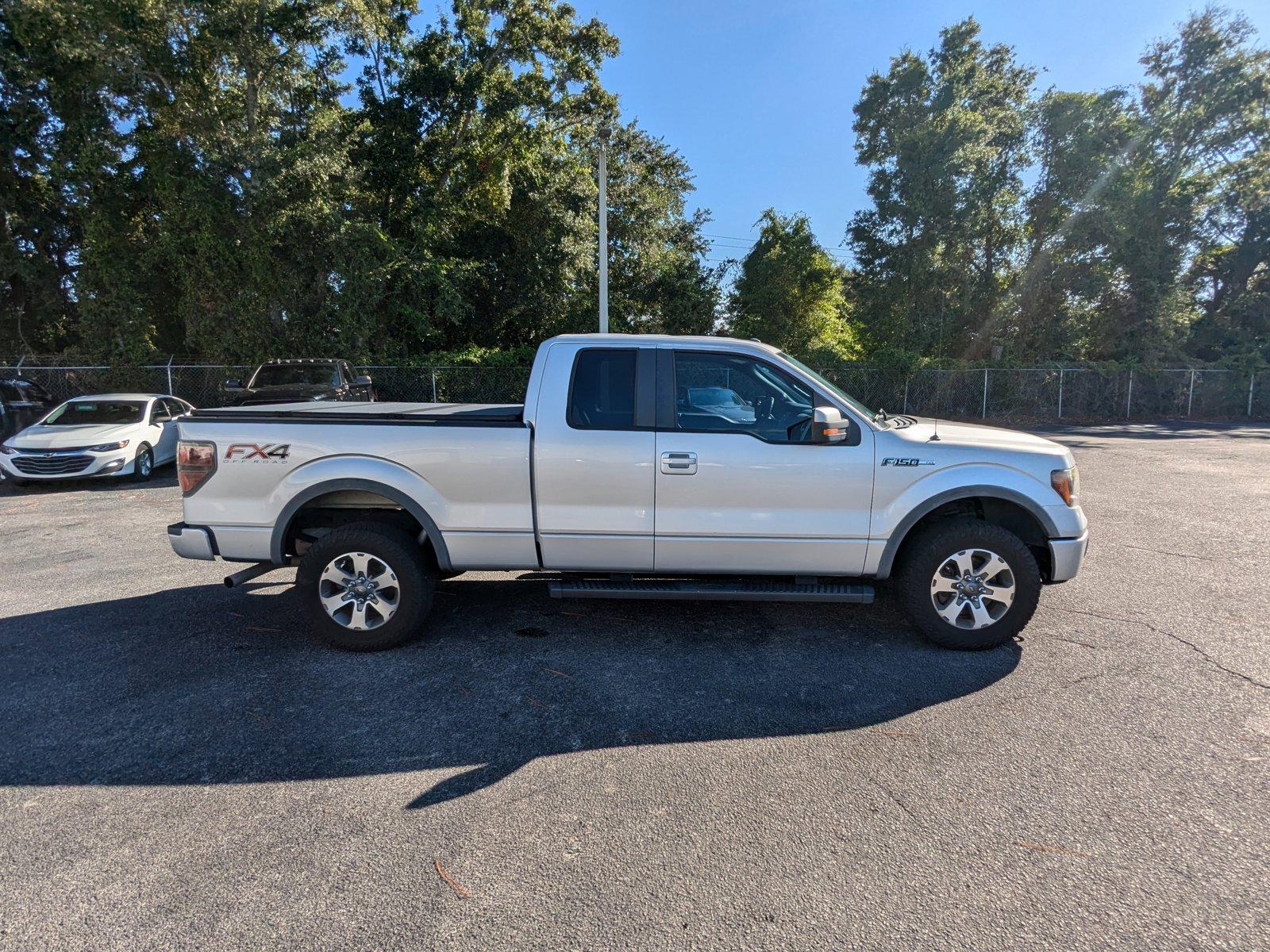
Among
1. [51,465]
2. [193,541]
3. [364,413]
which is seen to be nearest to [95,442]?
[51,465]

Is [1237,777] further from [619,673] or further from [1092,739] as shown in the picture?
[619,673]

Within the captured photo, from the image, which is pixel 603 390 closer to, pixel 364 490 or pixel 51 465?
pixel 364 490

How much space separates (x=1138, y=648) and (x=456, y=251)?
68.9 ft

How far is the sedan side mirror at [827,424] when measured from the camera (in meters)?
4.00

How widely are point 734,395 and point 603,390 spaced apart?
0.89m

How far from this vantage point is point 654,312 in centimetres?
2670

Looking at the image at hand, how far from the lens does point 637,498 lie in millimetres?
4191

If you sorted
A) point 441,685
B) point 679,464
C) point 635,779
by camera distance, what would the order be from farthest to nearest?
point 679,464 → point 441,685 → point 635,779

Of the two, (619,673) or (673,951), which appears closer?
(673,951)

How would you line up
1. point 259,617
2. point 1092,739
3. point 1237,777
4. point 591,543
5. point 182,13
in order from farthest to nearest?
1. point 182,13
2. point 259,617
3. point 591,543
4. point 1092,739
5. point 1237,777

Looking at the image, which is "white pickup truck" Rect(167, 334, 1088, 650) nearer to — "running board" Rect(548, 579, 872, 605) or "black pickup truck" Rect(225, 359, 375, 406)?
"running board" Rect(548, 579, 872, 605)

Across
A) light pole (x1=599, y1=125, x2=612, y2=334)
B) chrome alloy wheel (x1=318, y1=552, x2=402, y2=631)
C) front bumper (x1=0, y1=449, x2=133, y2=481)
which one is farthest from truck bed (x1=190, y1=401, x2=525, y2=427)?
light pole (x1=599, y1=125, x2=612, y2=334)

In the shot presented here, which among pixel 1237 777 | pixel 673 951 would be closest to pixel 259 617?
pixel 673 951

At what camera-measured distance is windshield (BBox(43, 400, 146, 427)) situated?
1104 cm
